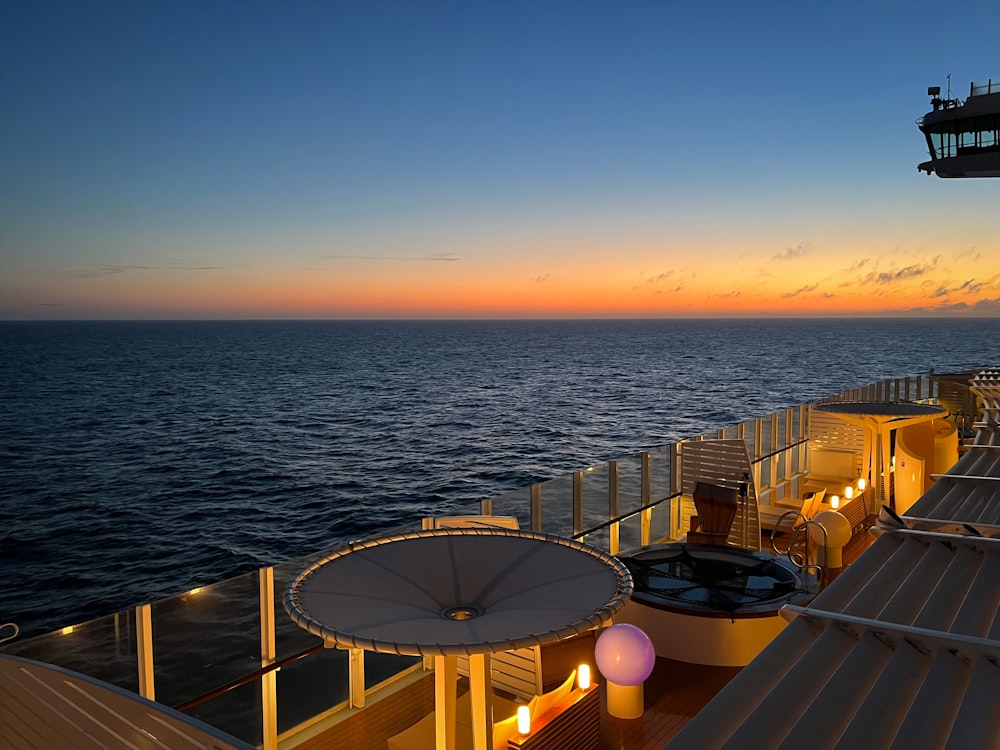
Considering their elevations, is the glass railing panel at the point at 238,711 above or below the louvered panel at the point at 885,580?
below

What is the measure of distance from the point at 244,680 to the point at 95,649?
1.12 m

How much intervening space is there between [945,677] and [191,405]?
63.0 m

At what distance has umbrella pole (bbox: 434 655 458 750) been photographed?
12.6ft

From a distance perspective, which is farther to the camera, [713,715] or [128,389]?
[128,389]

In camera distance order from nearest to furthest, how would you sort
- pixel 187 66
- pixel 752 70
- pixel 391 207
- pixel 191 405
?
pixel 752 70
pixel 187 66
pixel 191 405
pixel 391 207

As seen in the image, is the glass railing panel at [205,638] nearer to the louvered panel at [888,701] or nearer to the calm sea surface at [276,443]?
the louvered panel at [888,701]

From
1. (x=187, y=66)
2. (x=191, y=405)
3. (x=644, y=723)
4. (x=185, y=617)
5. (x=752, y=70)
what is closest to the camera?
(x=185, y=617)

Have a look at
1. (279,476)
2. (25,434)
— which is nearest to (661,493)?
(279,476)

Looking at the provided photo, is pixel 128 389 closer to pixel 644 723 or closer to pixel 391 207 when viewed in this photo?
pixel 391 207

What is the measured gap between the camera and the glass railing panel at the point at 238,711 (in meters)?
4.54

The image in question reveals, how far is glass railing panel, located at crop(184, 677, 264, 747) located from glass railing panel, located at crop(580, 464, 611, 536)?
397cm

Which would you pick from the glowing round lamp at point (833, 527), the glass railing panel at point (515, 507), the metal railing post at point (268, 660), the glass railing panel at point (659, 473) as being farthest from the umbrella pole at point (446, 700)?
the glass railing panel at point (659, 473)

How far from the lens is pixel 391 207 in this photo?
67.4 meters

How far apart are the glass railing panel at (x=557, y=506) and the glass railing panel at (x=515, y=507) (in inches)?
7.4
